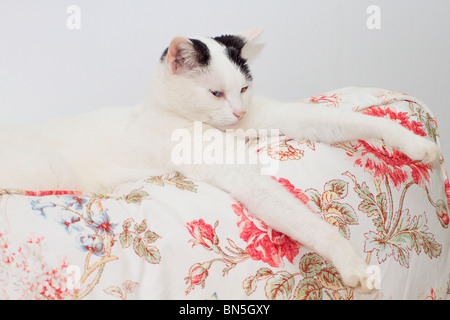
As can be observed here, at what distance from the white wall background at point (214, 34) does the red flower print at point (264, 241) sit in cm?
98

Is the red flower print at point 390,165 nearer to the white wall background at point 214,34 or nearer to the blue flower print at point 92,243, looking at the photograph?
the blue flower print at point 92,243

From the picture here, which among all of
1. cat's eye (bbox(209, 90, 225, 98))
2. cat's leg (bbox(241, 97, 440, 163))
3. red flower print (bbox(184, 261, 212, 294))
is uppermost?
cat's eye (bbox(209, 90, 225, 98))

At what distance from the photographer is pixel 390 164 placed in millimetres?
1225

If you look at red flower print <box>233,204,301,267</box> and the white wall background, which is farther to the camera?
the white wall background

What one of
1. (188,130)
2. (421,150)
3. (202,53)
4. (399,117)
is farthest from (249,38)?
(421,150)

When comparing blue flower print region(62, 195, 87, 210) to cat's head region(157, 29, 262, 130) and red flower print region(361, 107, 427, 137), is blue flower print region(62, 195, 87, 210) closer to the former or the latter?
cat's head region(157, 29, 262, 130)

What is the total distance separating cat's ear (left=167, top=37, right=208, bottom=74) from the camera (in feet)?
4.01

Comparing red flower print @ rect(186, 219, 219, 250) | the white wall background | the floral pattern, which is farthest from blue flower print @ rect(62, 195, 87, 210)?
the white wall background

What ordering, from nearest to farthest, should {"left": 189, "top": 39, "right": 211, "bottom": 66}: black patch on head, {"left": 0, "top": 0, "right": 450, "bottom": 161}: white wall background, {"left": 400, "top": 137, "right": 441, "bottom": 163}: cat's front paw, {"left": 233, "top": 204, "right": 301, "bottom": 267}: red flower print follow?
{"left": 233, "top": 204, "right": 301, "bottom": 267}: red flower print → {"left": 400, "top": 137, "right": 441, "bottom": 163}: cat's front paw → {"left": 189, "top": 39, "right": 211, "bottom": 66}: black patch on head → {"left": 0, "top": 0, "right": 450, "bottom": 161}: white wall background

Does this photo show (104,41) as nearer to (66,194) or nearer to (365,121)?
(66,194)

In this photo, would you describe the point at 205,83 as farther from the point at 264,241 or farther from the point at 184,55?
the point at 264,241

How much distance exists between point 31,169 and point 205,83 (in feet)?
1.56
